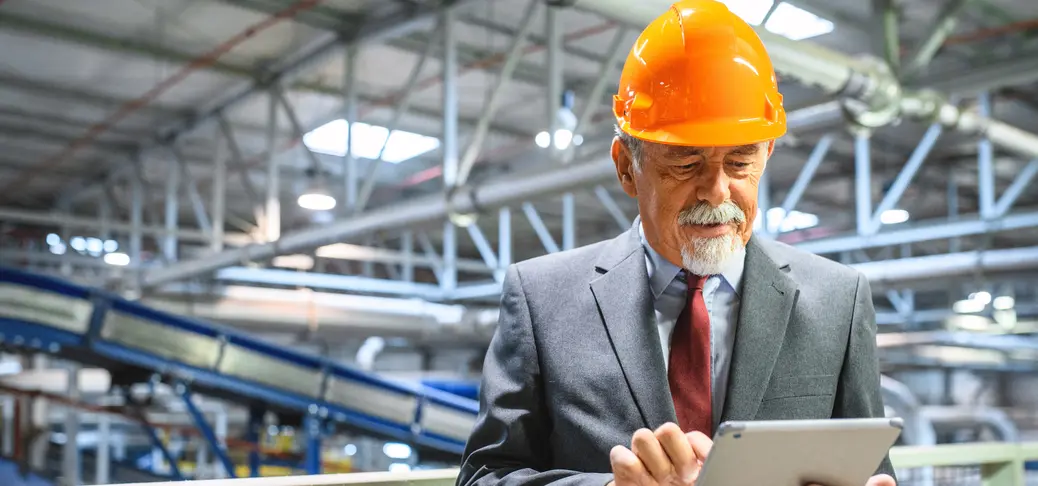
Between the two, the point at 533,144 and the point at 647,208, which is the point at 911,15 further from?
the point at 647,208

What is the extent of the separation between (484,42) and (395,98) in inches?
62.2

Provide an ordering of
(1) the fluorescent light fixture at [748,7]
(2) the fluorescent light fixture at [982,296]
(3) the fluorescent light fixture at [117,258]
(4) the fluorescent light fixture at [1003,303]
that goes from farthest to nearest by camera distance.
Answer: (3) the fluorescent light fixture at [117,258] < (4) the fluorescent light fixture at [1003,303] < (2) the fluorescent light fixture at [982,296] < (1) the fluorescent light fixture at [748,7]

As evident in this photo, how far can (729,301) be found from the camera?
1.53 m

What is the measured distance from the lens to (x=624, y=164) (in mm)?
1562

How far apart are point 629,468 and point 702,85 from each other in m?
0.63

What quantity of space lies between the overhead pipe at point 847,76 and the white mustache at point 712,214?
2.52 m

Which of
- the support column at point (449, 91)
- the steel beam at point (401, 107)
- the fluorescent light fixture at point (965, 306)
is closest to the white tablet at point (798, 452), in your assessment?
the support column at point (449, 91)

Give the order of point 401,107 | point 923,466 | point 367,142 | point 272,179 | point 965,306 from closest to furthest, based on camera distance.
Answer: point 923,466
point 401,107
point 272,179
point 367,142
point 965,306

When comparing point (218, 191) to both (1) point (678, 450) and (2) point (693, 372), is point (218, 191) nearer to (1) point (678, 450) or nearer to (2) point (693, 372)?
(2) point (693, 372)

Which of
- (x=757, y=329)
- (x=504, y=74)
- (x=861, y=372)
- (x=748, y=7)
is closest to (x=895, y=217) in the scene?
(x=748, y=7)

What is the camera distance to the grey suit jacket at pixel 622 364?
1.42m

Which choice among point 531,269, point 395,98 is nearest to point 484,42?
point 395,98

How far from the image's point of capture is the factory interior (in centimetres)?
584

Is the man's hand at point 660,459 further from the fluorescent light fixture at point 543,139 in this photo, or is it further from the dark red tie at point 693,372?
the fluorescent light fixture at point 543,139
